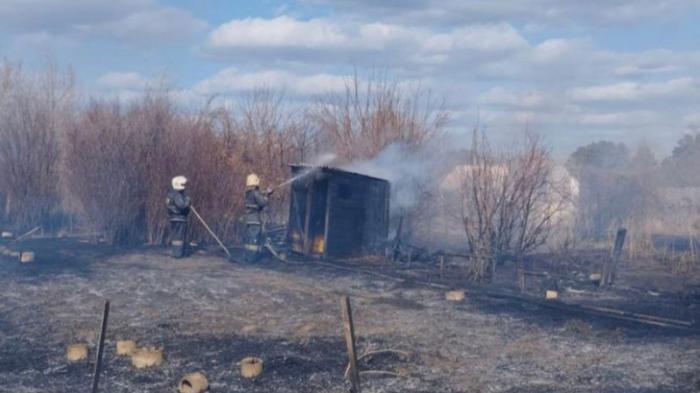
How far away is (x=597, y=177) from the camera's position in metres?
32.0

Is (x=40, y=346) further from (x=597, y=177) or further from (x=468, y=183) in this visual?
(x=597, y=177)

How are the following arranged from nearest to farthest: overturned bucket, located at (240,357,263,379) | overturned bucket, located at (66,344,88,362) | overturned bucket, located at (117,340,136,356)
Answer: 1. overturned bucket, located at (240,357,263,379)
2. overturned bucket, located at (66,344,88,362)
3. overturned bucket, located at (117,340,136,356)

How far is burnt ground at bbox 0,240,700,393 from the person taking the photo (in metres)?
8.19

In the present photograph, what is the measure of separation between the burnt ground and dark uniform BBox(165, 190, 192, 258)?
1.98 meters

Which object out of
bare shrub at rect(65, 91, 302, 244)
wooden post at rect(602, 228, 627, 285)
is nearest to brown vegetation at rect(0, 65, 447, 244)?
bare shrub at rect(65, 91, 302, 244)

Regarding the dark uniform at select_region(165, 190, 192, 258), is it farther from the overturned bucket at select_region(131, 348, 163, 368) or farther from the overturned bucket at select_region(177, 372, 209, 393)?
the overturned bucket at select_region(177, 372, 209, 393)

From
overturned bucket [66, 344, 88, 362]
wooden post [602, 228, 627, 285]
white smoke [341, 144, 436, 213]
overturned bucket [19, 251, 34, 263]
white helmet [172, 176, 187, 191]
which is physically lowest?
overturned bucket [66, 344, 88, 362]

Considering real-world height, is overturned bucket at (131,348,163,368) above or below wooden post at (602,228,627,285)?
below

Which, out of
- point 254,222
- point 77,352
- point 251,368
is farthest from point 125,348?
point 254,222

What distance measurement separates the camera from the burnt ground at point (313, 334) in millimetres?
8188

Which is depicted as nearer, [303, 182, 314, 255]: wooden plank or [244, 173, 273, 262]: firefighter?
[244, 173, 273, 262]: firefighter

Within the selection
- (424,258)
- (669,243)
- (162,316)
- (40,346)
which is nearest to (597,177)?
(669,243)

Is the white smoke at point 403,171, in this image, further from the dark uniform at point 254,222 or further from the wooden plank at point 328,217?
the dark uniform at point 254,222

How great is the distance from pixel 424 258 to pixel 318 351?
9.51 meters
